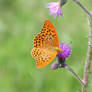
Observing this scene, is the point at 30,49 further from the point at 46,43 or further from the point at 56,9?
the point at 46,43

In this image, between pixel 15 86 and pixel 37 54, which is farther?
pixel 15 86

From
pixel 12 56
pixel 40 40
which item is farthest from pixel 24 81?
pixel 40 40

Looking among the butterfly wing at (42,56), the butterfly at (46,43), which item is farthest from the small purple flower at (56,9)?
the butterfly wing at (42,56)

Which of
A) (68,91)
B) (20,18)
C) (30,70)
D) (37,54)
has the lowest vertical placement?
(68,91)

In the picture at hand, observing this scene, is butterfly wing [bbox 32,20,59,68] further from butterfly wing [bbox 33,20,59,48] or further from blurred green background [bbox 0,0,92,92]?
blurred green background [bbox 0,0,92,92]

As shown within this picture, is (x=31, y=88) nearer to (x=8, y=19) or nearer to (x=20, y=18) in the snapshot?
(x=20, y=18)

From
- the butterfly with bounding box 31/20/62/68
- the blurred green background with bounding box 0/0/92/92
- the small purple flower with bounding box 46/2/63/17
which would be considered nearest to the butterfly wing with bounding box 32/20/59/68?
the butterfly with bounding box 31/20/62/68

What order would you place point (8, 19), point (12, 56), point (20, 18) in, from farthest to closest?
point (8, 19), point (20, 18), point (12, 56)

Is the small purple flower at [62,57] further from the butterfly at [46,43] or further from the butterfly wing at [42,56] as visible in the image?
the butterfly wing at [42,56]
